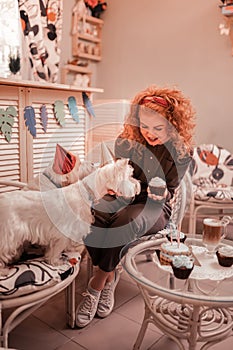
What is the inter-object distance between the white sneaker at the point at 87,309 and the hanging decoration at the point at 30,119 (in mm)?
1109

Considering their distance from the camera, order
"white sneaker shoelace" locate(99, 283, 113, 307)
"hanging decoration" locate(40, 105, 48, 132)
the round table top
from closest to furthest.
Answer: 1. the round table top
2. "white sneaker shoelace" locate(99, 283, 113, 307)
3. "hanging decoration" locate(40, 105, 48, 132)

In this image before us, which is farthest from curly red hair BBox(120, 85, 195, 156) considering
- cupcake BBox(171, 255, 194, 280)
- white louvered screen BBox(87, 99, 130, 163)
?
cupcake BBox(171, 255, 194, 280)

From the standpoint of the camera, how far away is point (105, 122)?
2.83 m

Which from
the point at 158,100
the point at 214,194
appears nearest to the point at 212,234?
the point at 158,100

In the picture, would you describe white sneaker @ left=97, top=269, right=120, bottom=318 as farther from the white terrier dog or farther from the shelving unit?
the shelving unit

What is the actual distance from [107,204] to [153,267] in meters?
0.54

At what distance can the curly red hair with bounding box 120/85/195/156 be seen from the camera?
1750 millimetres

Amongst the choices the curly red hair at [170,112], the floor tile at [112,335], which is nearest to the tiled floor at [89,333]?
the floor tile at [112,335]

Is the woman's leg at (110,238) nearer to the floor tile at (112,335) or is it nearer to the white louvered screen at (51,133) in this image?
the floor tile at (112,335)

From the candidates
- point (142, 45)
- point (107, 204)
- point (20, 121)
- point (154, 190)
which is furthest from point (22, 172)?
point (142, 45)

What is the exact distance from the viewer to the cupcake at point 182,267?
115cm

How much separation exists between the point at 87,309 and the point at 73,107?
1450mm

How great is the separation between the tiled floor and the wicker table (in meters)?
0.13

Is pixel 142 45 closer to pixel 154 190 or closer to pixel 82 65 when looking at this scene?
pixel 82 65
